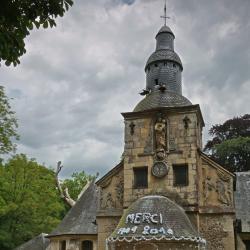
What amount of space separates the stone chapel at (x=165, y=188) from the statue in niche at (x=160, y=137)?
0.05 metres

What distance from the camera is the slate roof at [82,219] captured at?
26.6m

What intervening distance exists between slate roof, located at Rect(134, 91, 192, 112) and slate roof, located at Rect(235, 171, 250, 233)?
6543 mm

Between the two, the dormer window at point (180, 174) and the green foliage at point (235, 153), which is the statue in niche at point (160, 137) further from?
the green foliage at point (235, 153)

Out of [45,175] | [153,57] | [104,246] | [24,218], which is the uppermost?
[153,57]

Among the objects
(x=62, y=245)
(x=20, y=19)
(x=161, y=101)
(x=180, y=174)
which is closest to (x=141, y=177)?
(x=180, y=174)

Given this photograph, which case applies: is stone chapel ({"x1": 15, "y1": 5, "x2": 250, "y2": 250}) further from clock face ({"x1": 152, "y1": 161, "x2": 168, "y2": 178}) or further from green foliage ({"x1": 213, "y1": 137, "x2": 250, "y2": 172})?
green foliage ({"x1": 213, "y1": 137, "x2": 250, "y2": 172})

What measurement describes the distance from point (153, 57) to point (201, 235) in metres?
10.8

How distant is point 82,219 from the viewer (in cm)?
2747

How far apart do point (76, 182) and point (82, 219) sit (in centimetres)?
2329

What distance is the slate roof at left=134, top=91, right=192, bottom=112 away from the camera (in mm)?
21750

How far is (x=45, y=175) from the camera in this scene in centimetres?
3809

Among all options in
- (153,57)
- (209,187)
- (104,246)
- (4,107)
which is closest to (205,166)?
(209,187)

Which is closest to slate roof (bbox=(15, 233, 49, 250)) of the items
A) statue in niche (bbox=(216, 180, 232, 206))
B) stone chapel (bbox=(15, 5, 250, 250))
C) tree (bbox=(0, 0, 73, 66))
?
stone chapel (bbox=(15, 5, 250, 250))

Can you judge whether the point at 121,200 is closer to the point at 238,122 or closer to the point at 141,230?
the point at 141,230
